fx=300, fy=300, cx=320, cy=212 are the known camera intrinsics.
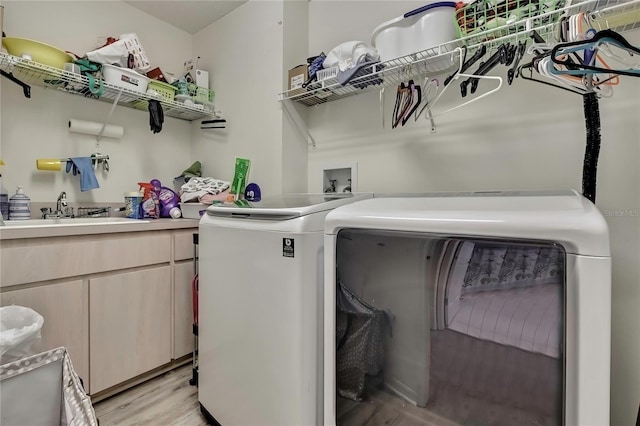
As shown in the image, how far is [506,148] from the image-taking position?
1.40 meters

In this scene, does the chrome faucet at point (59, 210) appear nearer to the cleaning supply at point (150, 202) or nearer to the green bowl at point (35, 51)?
the cleaning supply at point (150, 202)

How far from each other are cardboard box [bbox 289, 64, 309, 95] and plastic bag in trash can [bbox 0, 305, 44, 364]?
1.70 m

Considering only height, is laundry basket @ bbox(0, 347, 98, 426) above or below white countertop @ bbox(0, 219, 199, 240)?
below

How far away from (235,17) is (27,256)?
2085 millimetres

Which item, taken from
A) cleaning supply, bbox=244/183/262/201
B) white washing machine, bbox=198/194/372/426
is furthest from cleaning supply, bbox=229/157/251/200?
white washing machine, bbox=198/194/372/426

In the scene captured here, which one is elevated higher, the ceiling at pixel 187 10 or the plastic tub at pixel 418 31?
the ceiling at pixel 187 10

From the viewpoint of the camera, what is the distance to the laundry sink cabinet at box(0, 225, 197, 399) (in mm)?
1340

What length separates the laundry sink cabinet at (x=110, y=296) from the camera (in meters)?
1.34

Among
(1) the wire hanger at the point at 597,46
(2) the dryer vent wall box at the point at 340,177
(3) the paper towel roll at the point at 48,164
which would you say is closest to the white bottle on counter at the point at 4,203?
(3) the paper towel roll at the point at 48,164

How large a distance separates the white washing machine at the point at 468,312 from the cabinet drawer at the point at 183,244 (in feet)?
4.13

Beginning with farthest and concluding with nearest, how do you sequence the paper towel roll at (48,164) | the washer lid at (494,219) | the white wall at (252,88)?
the white wall at (252,88) < the paper towel roll at (48,164) < the washer lid at (494,219)

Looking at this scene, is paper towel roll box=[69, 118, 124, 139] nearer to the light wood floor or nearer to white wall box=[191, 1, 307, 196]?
white wall box=[191, 1, 307, 196]

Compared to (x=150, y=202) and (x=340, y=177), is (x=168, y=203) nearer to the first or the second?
(x=150, y=202)

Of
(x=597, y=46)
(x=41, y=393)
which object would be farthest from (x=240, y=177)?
(x=597, y=46)
